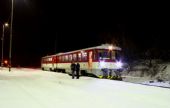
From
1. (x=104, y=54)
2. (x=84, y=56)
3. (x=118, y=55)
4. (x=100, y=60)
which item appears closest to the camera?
(x=100, y=60)

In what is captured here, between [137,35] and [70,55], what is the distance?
16.3 meters

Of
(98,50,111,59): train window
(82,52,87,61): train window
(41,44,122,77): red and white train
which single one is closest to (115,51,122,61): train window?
(41,44,122,77): red and white train

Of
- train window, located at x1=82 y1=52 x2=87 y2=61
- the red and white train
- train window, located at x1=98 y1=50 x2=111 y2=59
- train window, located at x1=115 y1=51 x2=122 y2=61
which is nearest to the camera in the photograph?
the red and white train

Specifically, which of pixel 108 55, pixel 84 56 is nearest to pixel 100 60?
pixel 108 55

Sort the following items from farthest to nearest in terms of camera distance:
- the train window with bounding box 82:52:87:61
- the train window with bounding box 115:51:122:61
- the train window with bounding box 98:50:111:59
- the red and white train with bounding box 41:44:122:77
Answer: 1. the train window with bounding box 82:52:87:61
2. the train window with bounding box 115:51:122:61
3. the train window with bounding box 98:50:111:59
4. the red and white train with bounding box 41:44:122:77

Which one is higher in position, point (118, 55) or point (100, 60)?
point (118, 55)

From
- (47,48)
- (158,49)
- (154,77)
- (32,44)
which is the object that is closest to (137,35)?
(158,49)

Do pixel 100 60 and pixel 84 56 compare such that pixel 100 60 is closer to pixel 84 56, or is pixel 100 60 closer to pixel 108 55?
pixel 108 55

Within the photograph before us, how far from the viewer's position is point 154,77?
4125cm

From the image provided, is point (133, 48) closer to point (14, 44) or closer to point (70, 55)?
point (70, 55)

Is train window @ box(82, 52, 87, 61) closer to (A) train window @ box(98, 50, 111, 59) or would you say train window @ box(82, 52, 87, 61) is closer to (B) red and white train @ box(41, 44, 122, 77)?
(B) red and white train @ box(41, 44, 122, 77)

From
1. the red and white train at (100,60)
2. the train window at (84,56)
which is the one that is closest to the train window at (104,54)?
the red and white train at (100,60)

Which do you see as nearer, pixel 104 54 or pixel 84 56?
pixel 104 54

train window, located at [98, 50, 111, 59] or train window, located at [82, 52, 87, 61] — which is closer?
train window, located at [98, 50, 111, 59]
